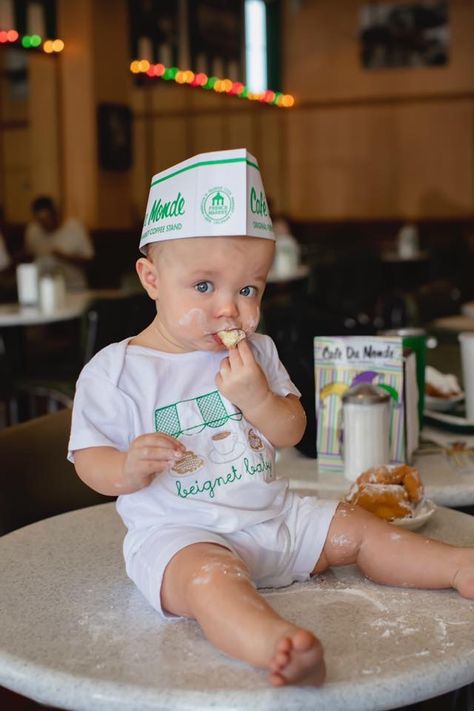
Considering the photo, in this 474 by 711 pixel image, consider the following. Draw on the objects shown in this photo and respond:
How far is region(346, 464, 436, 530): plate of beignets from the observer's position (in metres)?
1.44

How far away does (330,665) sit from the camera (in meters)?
0.98

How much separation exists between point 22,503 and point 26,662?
2.28 feet

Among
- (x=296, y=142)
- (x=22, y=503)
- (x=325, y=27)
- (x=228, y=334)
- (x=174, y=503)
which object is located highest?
(x=325, y=27)

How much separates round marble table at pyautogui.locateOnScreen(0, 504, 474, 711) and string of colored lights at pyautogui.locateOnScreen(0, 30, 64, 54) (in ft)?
25.1

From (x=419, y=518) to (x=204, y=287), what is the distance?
502 millimetres

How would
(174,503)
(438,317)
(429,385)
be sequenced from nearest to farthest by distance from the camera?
(174,503) → (429,385) → (438,317)

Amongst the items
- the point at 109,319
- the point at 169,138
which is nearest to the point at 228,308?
the point at 109,319

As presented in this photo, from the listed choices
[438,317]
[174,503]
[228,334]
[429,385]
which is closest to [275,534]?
[174,503]

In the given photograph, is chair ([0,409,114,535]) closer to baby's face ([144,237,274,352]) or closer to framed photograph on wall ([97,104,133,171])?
baby's face ([144,237,274,352])

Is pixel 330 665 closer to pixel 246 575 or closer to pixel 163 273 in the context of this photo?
pixel 246 575

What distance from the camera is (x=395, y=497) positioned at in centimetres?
146

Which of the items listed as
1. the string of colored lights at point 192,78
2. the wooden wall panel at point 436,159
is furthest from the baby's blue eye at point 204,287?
the wooden wall panel at point 436,159

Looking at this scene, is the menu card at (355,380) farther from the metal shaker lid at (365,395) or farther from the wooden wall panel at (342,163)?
the wooden wall panel at (342,163)

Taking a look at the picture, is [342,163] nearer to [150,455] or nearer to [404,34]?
[404,34]
